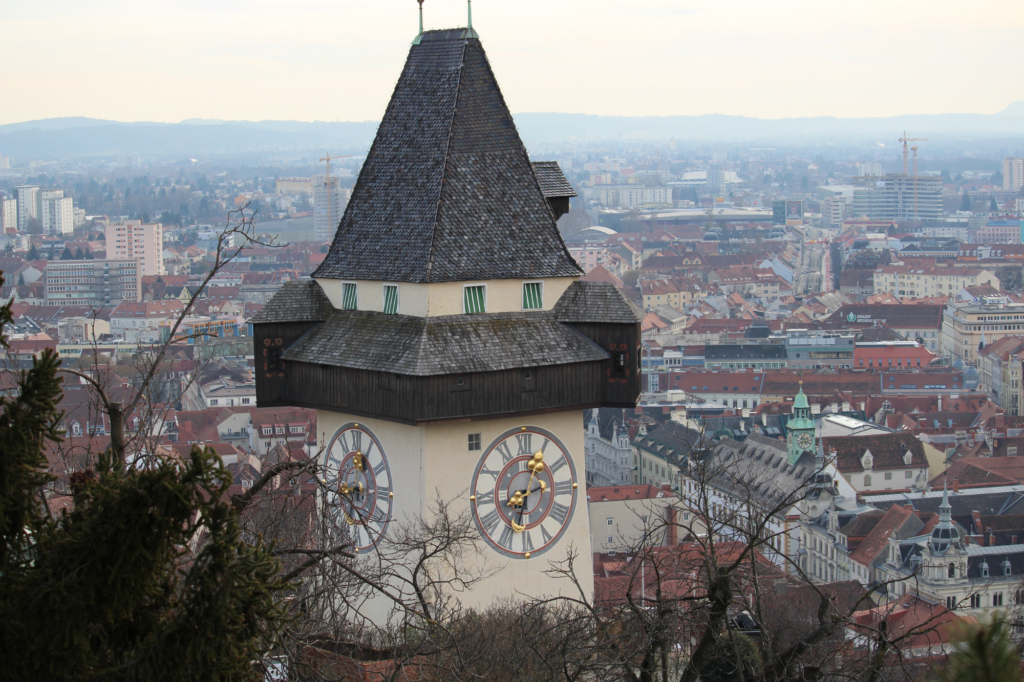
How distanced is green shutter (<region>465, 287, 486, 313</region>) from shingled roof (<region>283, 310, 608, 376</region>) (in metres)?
0.09

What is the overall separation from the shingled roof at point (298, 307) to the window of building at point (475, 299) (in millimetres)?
2059

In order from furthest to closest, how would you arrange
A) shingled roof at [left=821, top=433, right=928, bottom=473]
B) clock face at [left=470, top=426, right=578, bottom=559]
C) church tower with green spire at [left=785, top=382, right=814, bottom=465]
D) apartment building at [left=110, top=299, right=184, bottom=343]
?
apartment building at [left=110, top=299, right=184, bottom=343], shingled roof at [left=821, top=433, right=928, bottom=473], church tower with green spire at [left=785, top=382, right=814, bottom=465], clock face at [left=470, top=426, right=578, bottom=559]

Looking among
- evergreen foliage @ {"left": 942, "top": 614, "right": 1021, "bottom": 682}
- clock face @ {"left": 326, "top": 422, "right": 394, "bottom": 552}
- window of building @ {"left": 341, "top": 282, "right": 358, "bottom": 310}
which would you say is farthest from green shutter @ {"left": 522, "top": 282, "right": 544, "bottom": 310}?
evergreen foliage @ {"left": 942, "top": 614, "right": 1021, "bottom": 682}

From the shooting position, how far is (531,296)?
18.0m

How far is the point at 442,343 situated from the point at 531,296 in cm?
Answer: 156

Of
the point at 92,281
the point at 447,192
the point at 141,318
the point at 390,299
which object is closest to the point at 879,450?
the point at 447,192

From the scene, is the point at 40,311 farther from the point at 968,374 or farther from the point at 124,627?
the point at 124,627

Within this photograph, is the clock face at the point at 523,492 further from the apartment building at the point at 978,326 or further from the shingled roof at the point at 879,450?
the apartment building at the point at 978,326

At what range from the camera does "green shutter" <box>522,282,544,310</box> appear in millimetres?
17984

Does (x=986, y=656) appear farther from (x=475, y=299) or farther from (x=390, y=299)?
(x=390, y=299)

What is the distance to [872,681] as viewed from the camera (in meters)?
11.7

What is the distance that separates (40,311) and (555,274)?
160457mm

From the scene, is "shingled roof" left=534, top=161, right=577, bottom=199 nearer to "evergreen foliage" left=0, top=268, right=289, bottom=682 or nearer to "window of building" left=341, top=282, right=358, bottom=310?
"window of building" left=341, top=282, right=358, bottom=310

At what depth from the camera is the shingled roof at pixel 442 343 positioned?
1689 centimetres
